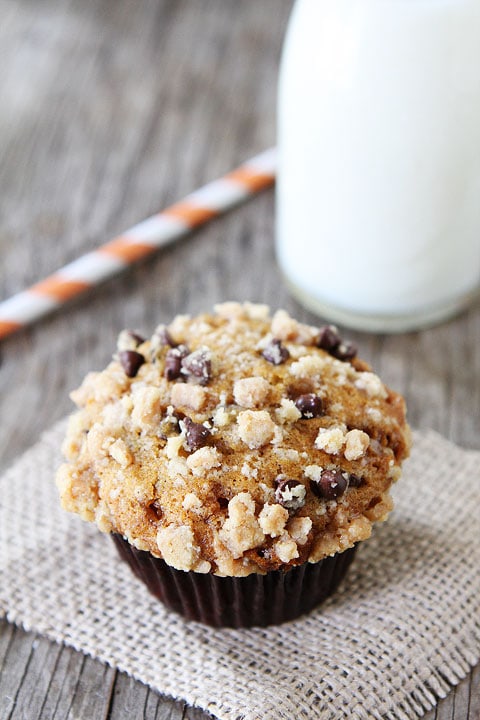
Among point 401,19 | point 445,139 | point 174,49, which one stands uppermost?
point 401,19

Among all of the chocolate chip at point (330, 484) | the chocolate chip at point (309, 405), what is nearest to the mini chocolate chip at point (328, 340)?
the chocolate chip at point (309, 405)

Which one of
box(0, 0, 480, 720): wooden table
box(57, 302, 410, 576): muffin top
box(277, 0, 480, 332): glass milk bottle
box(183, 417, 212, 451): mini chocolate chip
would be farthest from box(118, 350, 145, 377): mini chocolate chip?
box(277, 0, 480, 332): glass milk bottle

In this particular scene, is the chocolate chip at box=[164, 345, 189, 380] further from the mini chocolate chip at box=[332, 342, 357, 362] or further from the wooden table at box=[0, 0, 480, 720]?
the wooden table at box=[0, 0, 480, 720]

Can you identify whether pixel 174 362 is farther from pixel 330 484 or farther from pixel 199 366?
pixel 330 484

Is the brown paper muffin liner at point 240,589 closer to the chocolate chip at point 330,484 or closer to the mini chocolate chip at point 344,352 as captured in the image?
the chocolate chip at point 330,484

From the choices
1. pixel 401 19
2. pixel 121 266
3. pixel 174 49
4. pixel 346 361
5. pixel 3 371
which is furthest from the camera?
pixel 174 49

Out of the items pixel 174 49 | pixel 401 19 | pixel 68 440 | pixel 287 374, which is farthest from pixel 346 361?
pixel 174 49

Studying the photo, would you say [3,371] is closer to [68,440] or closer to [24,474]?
[24,474]
